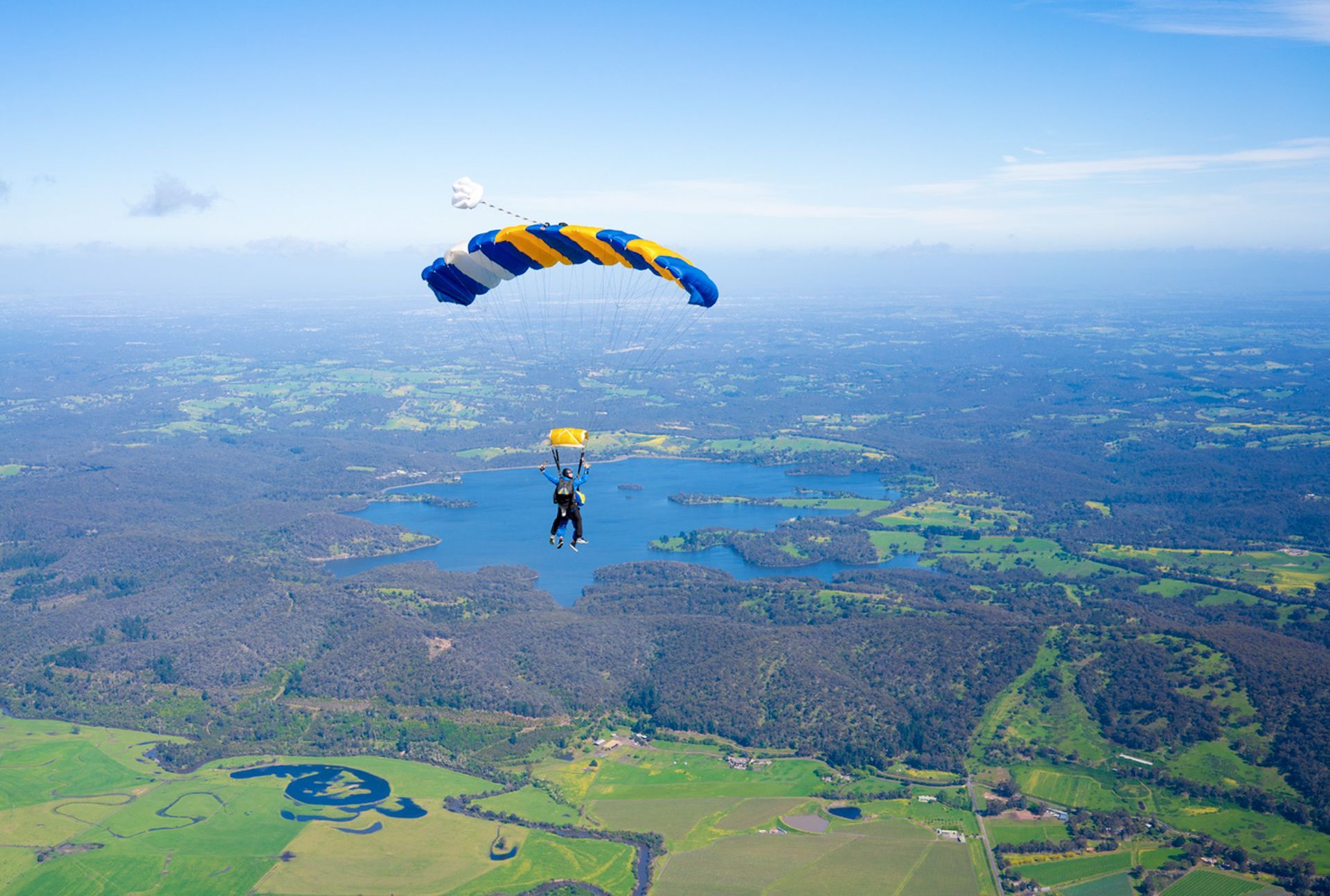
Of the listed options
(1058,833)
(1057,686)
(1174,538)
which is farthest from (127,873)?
(1174,538)

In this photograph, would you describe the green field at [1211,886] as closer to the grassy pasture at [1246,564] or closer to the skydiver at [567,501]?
the skydiver at [567,501]

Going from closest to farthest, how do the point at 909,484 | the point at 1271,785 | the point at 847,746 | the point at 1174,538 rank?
1. the point at 1271,785
2. the point at 847,746
3. the point at 1174,538
4. the point at 909,484

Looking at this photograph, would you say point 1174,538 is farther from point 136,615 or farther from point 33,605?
point 33,605

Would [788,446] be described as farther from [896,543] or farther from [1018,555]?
[1018,555]

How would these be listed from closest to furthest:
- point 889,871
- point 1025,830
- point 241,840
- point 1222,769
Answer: point 889,871, point 1025,830, point 241,840, point 1222,769

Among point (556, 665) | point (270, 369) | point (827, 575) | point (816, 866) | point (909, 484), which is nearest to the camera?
point (816, 866)

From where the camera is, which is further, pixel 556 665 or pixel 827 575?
pixel 827 575

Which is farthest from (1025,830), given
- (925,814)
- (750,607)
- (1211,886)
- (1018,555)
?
(1018,555)
